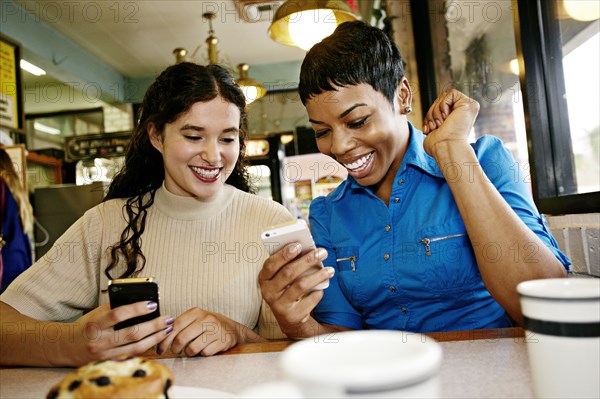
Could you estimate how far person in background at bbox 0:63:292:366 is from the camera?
158cm

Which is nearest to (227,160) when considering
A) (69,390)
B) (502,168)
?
(502,168)

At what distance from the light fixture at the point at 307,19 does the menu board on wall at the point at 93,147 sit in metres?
3.17

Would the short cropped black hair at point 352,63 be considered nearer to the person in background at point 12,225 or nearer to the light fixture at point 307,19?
the light fixture at point 307,19

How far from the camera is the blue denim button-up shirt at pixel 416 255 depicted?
1.32 meters

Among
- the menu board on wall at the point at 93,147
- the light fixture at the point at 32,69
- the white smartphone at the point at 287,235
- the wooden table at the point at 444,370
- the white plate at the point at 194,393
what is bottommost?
the wooden table at the point at 444,370

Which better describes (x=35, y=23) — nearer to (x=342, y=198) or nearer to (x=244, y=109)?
(x=244, y=109)

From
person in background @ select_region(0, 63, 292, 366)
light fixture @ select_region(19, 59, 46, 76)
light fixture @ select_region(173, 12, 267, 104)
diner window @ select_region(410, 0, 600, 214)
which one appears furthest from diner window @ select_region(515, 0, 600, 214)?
light fixture @ select_region(19, 59, 46, 76)

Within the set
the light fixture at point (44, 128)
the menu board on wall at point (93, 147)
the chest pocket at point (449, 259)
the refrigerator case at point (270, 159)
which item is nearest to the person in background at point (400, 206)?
the chest pocket at point (449, 259)

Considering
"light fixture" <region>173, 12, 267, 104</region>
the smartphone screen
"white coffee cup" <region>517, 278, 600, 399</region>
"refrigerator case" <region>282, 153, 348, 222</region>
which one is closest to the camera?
"white coffee cup" <region>517, 278, 600, 399</region>

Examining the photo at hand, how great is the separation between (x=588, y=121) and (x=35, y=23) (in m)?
5.77

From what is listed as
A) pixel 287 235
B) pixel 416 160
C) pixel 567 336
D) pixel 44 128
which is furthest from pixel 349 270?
pixel 44 128

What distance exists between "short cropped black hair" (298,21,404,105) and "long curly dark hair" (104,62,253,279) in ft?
1.50

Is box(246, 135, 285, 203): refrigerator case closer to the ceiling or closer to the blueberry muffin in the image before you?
the ceiling

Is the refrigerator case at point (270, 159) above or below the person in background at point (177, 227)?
above
